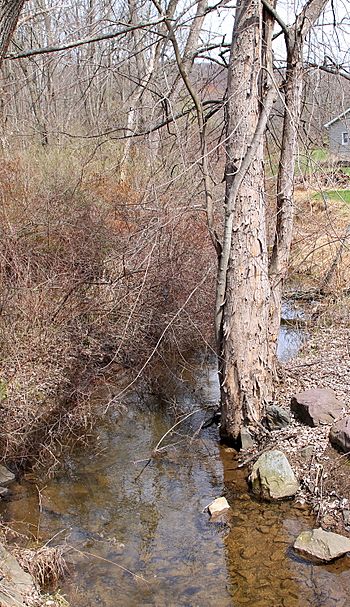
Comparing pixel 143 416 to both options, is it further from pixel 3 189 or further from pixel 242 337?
pixel 3 189

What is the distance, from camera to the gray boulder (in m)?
6.43

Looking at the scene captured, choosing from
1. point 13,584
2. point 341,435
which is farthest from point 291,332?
point 13,584

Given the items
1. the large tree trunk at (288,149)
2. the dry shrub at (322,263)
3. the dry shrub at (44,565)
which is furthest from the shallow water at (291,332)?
the dry shrub at (44,565)

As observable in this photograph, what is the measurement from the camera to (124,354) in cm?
889

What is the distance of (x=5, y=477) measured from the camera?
19.7ft

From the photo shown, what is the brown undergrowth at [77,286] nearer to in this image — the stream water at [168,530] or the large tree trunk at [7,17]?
the stream water at [168,530]

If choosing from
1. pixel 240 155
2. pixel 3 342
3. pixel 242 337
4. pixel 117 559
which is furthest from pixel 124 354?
pixel 117 559

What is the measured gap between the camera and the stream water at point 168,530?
14.8 feet

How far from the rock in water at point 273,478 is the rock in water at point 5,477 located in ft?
7.39

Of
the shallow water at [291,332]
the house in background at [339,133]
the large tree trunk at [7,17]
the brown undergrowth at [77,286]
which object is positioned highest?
the large tree trunk at [7,17]

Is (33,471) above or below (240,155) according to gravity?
below

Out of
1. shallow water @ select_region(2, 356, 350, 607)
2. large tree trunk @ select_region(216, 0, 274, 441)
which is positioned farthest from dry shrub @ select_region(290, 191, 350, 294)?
shallow water @ select_region(2, 356, 350, 607)

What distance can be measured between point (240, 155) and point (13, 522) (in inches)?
155

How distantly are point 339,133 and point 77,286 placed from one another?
3.99 metres
